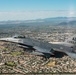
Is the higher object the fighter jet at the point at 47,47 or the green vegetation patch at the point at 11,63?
the fighter jet at the point at 47,47

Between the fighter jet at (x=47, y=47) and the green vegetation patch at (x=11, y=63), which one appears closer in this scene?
the fighter jet at (x=47, y=47)

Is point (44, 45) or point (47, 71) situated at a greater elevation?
point (44, 45)

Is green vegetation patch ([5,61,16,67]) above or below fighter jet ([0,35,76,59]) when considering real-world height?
below

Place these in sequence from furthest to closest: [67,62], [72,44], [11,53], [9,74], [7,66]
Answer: [11,53] → [67,62] → [7,66] → [9,74] → [72,44]

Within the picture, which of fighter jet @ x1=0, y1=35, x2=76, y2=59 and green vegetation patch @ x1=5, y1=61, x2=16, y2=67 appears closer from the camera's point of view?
fighter jet @ x1=0, y1=35, x2=76, y2=59

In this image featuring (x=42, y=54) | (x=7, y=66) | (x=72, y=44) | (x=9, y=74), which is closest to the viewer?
(x=42, y=54)

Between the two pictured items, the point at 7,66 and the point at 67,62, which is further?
the point at 67,62

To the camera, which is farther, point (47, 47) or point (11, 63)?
point (11, 63)

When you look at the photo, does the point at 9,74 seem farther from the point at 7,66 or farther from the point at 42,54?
the point at 42,54

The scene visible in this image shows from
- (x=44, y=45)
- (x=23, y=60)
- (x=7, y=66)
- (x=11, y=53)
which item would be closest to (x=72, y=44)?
(x=44, y=45)

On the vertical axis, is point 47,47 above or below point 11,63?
above
